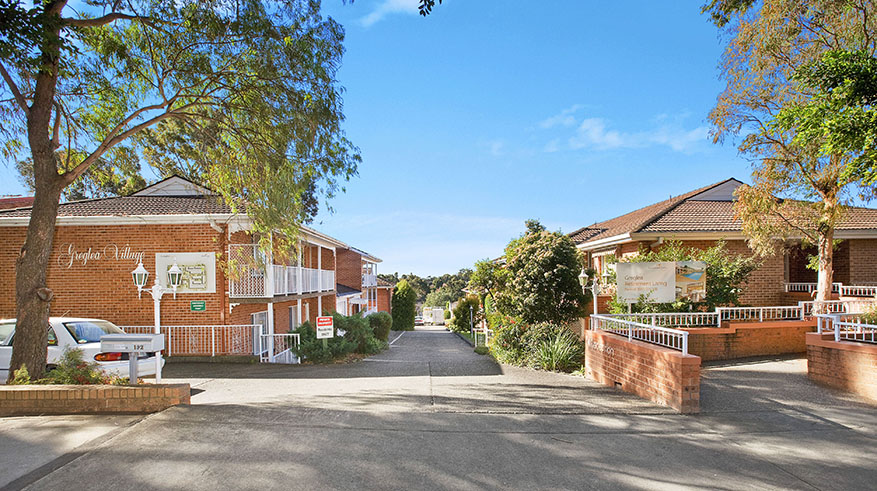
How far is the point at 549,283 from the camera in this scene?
12938 millimetres

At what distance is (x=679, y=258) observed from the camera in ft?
41.9

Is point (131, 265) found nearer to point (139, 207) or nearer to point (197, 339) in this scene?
point (139, 207)

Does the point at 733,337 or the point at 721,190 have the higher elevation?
the point at 721,190

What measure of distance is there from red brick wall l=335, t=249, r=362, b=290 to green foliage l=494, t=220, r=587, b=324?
834 inches

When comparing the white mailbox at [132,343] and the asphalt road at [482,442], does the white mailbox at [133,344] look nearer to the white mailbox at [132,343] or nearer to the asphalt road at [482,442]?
the white mailbox at [132,343]

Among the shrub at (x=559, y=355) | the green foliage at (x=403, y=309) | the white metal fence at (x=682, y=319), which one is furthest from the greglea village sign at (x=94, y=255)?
the green foliage at (x=403, y=309)

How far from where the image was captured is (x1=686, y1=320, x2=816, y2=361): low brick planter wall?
1141 cm

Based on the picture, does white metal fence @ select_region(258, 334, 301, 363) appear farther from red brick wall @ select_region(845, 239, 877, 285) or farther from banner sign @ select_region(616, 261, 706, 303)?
red brick wall @ select_region(845, 239, 877, 285)

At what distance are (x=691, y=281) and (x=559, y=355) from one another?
374 centimetres

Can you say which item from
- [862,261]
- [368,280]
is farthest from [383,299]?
[862,261]

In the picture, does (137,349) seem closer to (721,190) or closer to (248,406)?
(248,406)

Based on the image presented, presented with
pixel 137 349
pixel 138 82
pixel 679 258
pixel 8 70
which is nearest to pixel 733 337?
pixel 679 258

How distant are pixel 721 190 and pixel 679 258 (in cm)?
913

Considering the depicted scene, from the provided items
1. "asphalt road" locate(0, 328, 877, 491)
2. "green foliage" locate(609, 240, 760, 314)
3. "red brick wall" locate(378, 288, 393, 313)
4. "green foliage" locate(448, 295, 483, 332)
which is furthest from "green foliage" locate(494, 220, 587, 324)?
"red brick wall" locate(378, 288, 393, 313)
